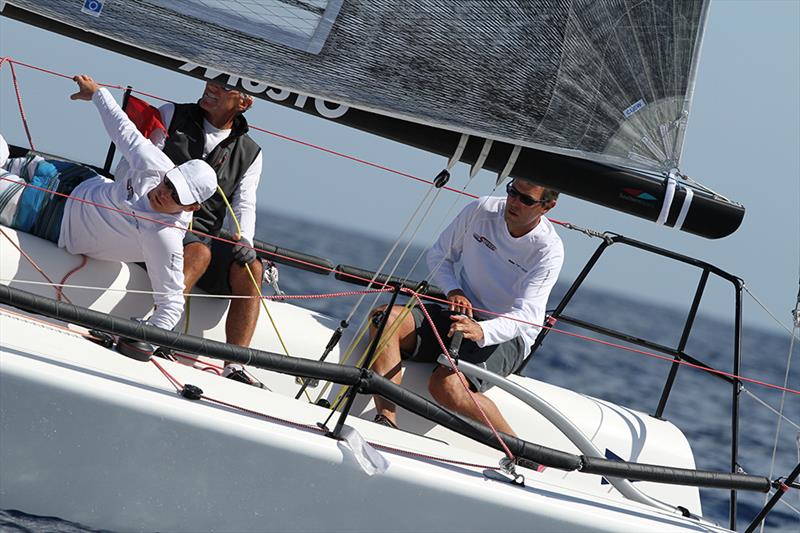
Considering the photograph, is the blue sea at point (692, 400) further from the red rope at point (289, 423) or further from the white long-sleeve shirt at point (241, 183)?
the red rope at point (289, 423)

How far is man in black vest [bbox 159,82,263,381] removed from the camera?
4.15 meters

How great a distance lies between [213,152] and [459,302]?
3.78ft

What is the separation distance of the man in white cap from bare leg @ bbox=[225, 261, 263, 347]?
371 millimetres

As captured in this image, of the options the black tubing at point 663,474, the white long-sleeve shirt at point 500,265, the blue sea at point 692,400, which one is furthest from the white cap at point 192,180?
the blue sea at point 692,400

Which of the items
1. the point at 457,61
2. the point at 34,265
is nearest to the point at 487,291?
the point at 457,61

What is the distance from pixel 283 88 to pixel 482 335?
4.54ft

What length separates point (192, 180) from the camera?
377 centimetres

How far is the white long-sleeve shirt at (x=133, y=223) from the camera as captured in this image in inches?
148

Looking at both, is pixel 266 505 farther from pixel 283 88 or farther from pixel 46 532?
pixel 283 88

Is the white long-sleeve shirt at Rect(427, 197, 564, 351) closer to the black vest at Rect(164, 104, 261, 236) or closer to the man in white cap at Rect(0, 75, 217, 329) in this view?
the black vest at Rect(164, 104, 261, 236)

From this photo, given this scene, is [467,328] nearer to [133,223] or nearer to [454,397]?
[454,397]

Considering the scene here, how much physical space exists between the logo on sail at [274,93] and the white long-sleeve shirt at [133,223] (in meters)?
0.71

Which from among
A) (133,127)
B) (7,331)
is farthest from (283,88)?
(7,331)

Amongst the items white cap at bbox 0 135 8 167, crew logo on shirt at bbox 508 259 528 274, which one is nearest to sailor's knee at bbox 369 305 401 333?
crew logo on shirt at bbox 508 259 528 274
